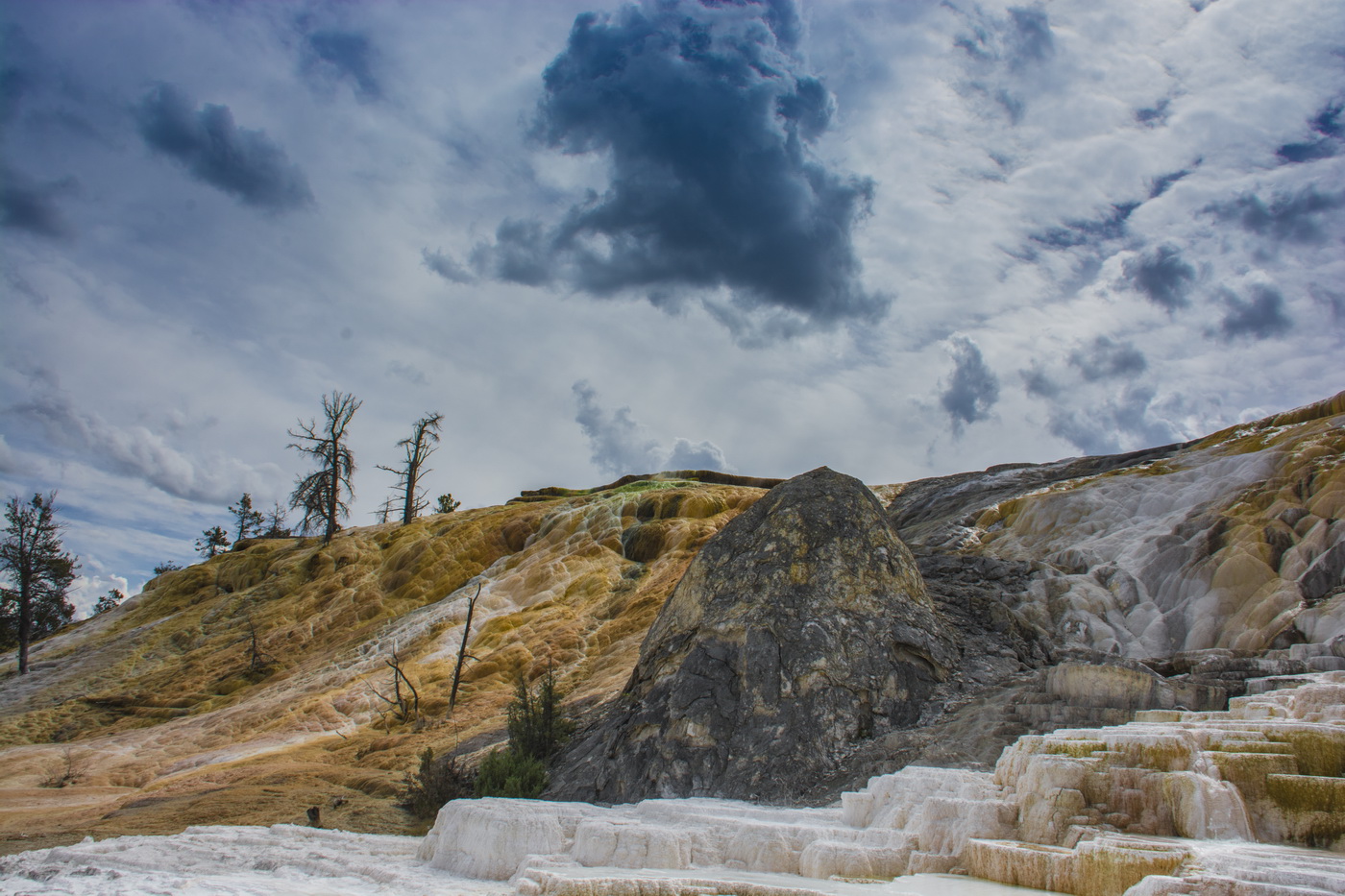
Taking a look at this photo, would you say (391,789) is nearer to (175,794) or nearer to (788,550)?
(175,794)

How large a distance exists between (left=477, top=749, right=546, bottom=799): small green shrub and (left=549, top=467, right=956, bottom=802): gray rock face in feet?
1.43

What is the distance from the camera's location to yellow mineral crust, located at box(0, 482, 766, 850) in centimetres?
1805

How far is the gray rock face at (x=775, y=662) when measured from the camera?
42.0 ft

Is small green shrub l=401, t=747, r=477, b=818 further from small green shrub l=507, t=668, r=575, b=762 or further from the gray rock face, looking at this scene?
the gray rock face

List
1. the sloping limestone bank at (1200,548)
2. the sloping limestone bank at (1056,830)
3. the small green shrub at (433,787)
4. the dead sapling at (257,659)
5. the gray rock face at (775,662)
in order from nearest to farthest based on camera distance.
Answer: the sloping limestone bank at (1056,830), the gray rock face at (775,662), the sloping limestone bank at (1200,548), the small green shrub at (433,787), the dead sapling at (257,659)

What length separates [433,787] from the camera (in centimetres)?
1503

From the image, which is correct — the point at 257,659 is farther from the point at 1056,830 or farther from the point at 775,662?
the point at 1056,830

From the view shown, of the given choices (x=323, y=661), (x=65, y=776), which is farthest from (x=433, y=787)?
(x=323, y=661)

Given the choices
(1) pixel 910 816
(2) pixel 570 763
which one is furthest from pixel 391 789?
(1) pixel 910 816

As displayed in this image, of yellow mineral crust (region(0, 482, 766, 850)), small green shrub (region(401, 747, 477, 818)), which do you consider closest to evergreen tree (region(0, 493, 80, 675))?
yellow mineral crust (region(0, 482, 766, 850))

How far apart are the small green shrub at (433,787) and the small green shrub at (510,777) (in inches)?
18.3

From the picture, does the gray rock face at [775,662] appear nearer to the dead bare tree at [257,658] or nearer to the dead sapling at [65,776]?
the dead sapling at [65,776]

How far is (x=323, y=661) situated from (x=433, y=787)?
17995 mm

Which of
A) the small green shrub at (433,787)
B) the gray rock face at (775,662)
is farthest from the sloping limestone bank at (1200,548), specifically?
the small green shrub at (433,787)
